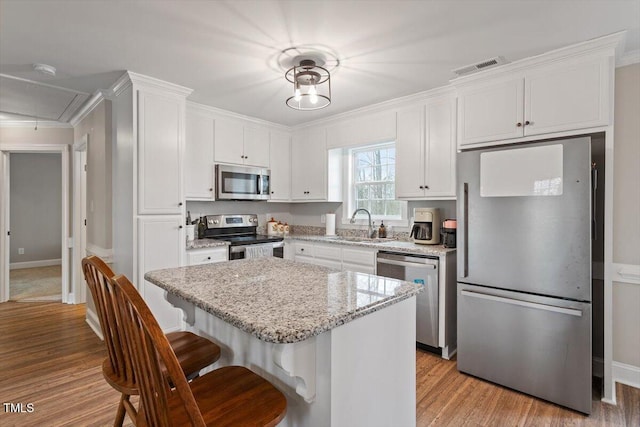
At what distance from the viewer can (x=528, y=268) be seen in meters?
2.25

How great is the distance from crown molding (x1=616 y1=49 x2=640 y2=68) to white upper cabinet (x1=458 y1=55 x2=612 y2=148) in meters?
0.41

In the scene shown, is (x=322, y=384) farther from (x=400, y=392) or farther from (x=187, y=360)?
(x=187, y=360)

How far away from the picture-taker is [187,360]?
142cm

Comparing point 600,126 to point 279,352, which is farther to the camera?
point 600,126

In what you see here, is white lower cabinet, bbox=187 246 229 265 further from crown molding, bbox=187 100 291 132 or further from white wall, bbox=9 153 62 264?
white wall, bbox=9 153 62 264

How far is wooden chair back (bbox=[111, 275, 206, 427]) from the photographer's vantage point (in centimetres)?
81

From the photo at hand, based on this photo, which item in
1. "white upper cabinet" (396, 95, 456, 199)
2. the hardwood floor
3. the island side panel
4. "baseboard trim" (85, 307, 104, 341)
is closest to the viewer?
the island side panel

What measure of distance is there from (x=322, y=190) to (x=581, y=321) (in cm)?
283

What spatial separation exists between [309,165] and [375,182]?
0.91 metres

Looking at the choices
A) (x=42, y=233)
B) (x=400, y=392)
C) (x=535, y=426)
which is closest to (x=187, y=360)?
(x=400, y=392)

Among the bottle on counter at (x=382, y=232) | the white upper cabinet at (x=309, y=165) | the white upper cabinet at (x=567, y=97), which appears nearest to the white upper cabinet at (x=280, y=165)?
the white upper cabinet at (x=309, y=165)

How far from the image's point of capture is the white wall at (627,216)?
2.39 meters

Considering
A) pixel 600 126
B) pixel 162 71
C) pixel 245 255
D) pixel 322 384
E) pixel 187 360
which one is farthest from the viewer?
pixel 245 255

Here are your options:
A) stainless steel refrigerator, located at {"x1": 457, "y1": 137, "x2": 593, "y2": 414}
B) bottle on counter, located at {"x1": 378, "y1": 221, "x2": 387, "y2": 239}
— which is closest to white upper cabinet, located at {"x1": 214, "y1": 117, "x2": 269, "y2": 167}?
bottle on counter, located at {"x1": 378, "y1": 221, "x2": 387, "y2": 239}
